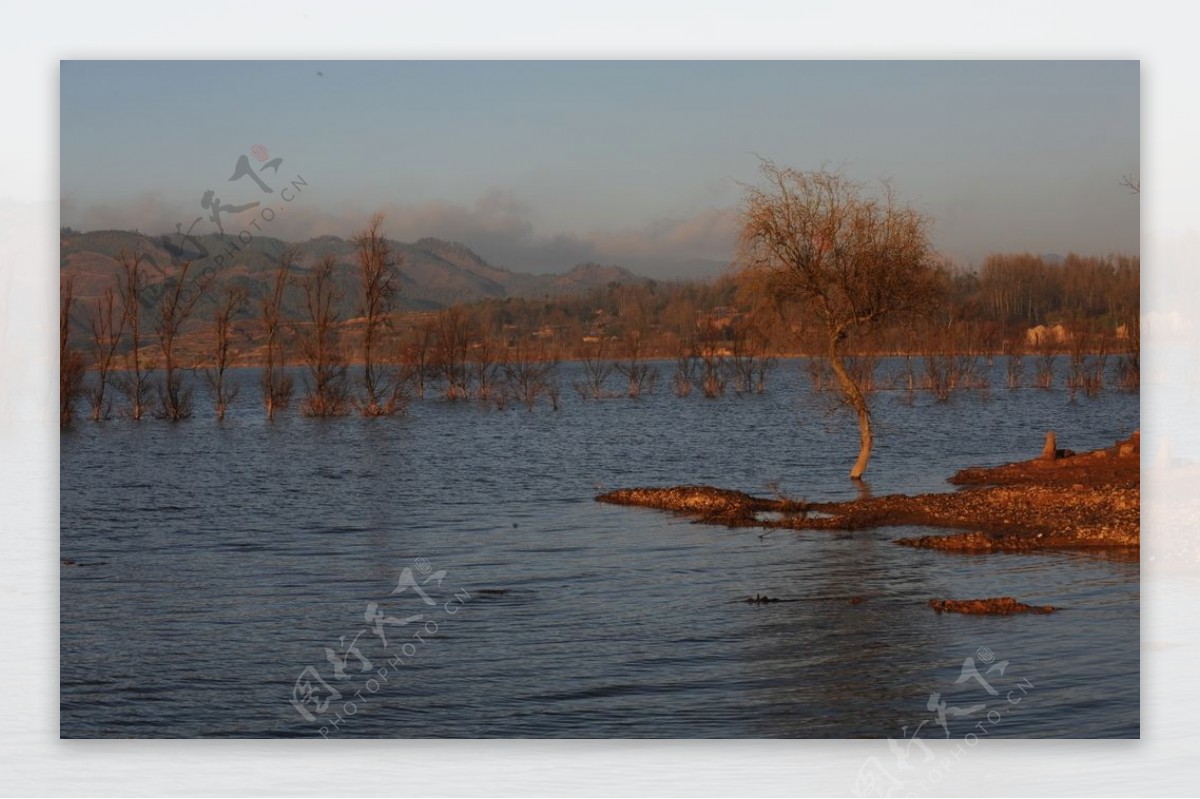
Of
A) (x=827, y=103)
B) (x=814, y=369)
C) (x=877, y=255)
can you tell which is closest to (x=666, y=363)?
(x=814, y=369)

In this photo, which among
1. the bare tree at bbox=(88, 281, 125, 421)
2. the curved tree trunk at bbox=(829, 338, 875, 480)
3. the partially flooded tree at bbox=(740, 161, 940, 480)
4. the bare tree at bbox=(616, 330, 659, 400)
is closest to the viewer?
the partially flooded tree at bbox=(740, 161, 940, 480)

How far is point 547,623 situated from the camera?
11.4 m

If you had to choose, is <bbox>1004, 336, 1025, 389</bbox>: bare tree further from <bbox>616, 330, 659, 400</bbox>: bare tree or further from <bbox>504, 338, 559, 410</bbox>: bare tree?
<bbox>504, 338, 559, 410</bbox>: bare tree

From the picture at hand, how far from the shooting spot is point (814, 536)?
1468cm

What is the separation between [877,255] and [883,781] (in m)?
9.09

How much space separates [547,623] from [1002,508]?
242 inches

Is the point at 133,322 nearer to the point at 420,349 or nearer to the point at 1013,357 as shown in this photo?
the point at 420,349

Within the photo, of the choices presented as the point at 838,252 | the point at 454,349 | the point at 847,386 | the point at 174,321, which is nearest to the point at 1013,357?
the point at 454,349

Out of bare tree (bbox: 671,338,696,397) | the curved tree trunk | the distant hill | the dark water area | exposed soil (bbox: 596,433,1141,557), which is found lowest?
the dark water area

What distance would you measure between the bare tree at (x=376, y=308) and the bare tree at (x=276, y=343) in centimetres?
118

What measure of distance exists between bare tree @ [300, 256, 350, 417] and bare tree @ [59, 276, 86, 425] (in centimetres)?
445

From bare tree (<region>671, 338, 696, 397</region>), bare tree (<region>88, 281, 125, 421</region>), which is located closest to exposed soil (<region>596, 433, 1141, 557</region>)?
bare tree (<region>88, 281, 125, 421</region>)

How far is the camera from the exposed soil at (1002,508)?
1336 cm

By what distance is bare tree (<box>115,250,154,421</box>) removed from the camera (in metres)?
15.1
